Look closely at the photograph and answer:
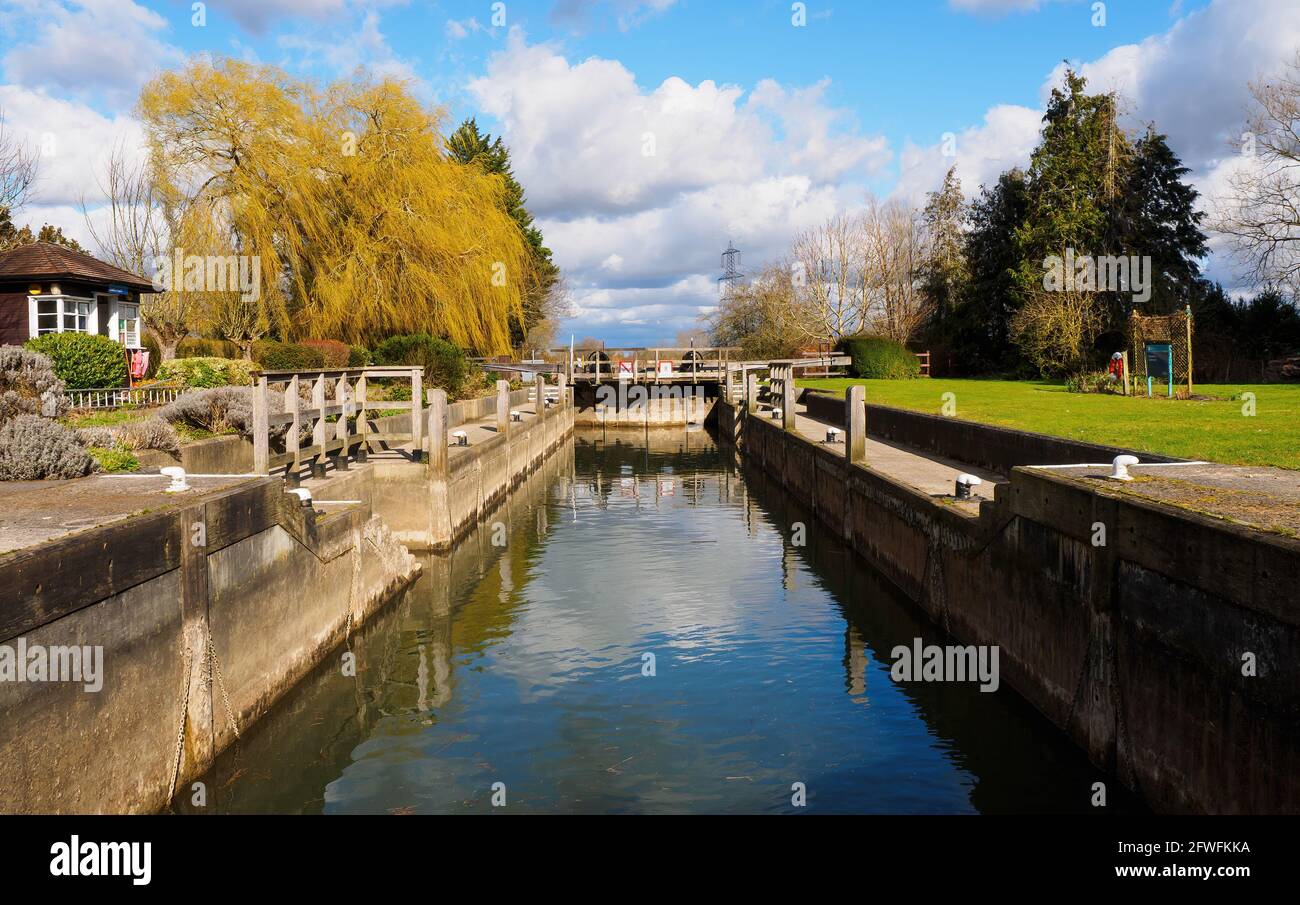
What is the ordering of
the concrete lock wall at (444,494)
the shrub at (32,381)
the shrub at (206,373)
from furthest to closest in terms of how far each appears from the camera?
the shrub at (206,373)
the concrete lock wall at (444,494)
the shrub at (32,381)

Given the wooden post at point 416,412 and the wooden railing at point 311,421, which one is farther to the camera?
the wooden post at point 416,412

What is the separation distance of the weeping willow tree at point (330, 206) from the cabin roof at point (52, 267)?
3.12 m

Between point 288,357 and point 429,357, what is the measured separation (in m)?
6.07

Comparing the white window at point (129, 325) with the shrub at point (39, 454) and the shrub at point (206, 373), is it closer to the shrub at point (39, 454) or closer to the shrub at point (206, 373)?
the shrub at point (206, 373)

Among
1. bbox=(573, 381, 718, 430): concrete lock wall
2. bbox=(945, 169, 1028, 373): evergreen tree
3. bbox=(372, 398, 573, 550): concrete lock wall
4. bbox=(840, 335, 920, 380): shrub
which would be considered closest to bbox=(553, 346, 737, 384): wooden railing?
bbox=(573, 381, 718, 430): concrete lock wall

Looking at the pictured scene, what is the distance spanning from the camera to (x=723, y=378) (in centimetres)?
4816

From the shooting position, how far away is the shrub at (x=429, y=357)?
31156mm

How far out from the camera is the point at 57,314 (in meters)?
25.5

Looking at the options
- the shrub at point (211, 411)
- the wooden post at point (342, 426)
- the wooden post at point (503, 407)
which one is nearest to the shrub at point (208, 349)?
the wooden post at point (503, 407)

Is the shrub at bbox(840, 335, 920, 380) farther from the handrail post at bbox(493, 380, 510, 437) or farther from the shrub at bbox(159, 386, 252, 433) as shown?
the shrub at bbox(159, 386, 252, 433)

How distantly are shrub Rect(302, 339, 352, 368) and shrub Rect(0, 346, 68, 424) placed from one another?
1329cm

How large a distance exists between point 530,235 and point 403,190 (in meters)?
29.6
